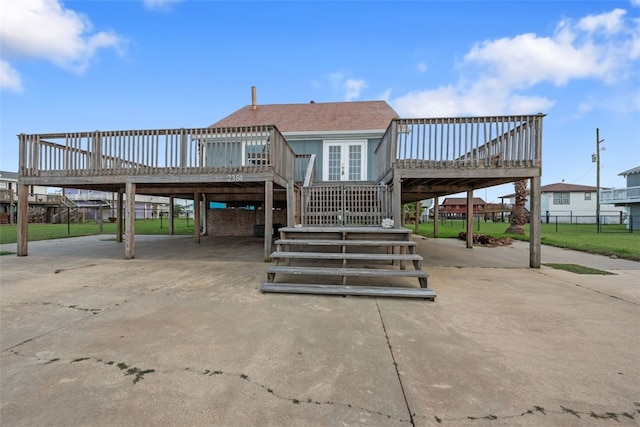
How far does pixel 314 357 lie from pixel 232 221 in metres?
13.6

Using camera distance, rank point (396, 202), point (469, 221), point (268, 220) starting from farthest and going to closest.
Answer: point (469, 221)
point (268, 220)
point (396, 202)

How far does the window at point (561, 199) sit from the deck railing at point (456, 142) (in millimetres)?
39788

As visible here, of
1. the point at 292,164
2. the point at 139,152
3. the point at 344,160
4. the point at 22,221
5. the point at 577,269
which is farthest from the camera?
the point at 344,160

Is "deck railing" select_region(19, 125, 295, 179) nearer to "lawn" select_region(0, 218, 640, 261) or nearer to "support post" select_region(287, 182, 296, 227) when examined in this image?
"support post" select_region(287, 182, 296, 227)

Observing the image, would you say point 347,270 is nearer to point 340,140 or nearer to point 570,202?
point 340,140

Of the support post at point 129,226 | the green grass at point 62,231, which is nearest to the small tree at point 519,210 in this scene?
the support post at point 129,226

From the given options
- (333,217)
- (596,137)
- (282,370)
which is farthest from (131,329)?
(596,137)

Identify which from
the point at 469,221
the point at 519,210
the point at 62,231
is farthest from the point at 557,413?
the point at 62,231

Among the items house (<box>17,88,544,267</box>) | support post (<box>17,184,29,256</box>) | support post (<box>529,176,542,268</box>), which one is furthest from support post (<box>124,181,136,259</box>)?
support post (<box>529,176,542,268</box>)

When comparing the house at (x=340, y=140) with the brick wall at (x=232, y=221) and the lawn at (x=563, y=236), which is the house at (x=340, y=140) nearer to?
the brick wall at (x=232, y=221)

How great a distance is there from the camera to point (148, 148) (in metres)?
7.14

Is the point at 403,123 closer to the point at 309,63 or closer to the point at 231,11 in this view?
the point at 231,11

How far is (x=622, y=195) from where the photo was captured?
23.6 metres

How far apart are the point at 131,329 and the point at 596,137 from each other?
3485cm
